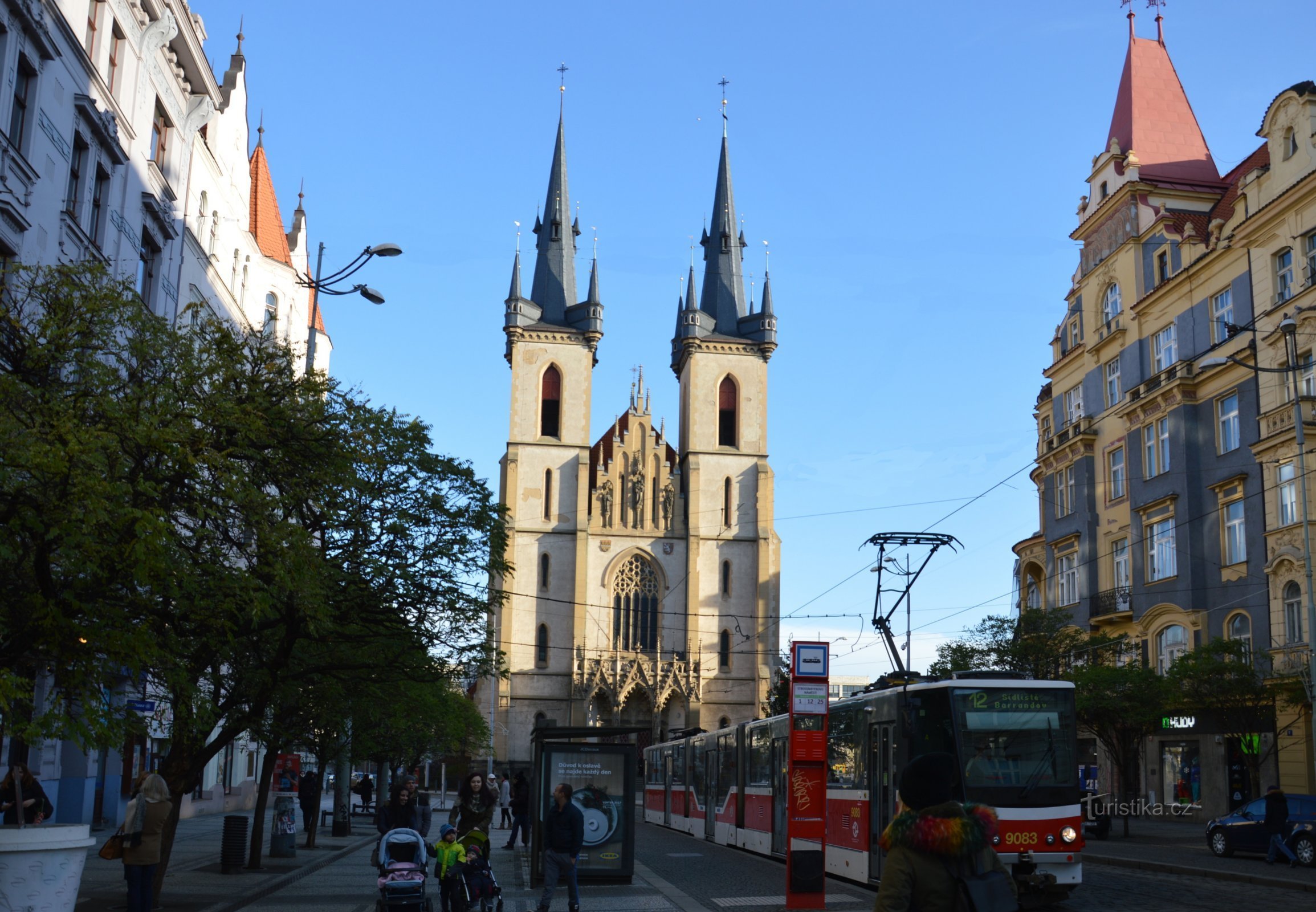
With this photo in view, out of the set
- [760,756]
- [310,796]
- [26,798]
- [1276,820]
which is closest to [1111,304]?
[1276,820]

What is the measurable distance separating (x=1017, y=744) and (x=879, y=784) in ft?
7.89

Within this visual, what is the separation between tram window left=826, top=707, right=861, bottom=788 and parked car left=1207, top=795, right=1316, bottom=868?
836 cm

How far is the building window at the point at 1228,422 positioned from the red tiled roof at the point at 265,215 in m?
29.3

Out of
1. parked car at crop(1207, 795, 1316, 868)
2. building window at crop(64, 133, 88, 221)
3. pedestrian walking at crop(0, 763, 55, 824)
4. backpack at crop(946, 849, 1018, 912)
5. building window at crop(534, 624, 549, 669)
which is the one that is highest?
building window at crop(64, 133, 88, 221)

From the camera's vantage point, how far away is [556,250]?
8162 cm

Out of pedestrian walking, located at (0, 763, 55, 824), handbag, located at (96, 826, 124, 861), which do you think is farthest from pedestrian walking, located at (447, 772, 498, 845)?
pedestrian walking, located at (0, 763, 55, 824)

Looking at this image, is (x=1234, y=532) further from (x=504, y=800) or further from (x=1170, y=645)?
(x=504, y=800)

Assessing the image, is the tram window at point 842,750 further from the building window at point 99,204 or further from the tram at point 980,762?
the building window at point 99,204

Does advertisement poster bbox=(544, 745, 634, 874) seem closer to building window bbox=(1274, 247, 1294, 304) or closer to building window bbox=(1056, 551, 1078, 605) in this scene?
building window bbox=(1274, 247, 1294, 304)

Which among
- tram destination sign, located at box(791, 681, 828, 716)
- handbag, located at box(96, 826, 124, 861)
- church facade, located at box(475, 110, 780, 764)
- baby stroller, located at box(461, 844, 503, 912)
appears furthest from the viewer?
church facade, located at box(475, 110, 780, 764)

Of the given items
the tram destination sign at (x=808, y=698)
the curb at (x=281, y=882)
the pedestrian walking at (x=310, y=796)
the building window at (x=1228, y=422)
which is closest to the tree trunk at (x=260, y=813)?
the curb at (x=281, y=882)

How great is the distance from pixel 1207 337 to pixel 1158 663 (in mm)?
9525

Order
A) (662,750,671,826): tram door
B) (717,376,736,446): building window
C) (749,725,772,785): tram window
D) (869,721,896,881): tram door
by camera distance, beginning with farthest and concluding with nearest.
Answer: (717,376,736,446): building window → (662,750,671,826): tram door → (749,725,772,785): tram window → (869,721,896,881): tram door

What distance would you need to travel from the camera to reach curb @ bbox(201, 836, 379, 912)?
16.6 meters
